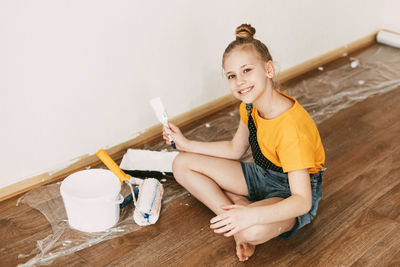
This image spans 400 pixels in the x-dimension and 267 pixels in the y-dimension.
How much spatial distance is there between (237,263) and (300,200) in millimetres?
268

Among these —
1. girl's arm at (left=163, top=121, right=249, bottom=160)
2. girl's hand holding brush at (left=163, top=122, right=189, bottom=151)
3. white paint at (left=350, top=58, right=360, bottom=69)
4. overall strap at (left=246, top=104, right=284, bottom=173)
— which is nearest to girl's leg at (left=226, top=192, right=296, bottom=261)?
overall strap at (left=246, top=104, right=284, bottom=173)

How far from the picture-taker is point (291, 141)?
1.22 meters

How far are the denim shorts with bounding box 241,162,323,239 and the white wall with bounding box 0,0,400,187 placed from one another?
23.8 inches

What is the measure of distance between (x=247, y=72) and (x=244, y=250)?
51cm

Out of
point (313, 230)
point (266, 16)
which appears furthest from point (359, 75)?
point (313, 230)

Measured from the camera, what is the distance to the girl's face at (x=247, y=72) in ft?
4.12

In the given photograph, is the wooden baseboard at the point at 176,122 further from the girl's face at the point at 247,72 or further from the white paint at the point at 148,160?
the girl's face at the point at 247,72

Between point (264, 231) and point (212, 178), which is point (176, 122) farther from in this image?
point (264, 231)

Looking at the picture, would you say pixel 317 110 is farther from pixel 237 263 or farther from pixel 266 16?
pixel 237 263

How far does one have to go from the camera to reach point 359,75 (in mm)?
2416

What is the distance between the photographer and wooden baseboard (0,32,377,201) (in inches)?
63.7

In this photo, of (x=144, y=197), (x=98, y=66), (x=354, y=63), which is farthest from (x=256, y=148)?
(x=354, y=63)

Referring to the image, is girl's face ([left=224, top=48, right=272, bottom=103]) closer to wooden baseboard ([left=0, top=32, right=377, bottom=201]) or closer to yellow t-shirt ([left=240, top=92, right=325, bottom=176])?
yellow t-shirt ([left=240, top=92, right=325, bottom=176])

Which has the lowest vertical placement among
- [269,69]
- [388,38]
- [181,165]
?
[388,38]
